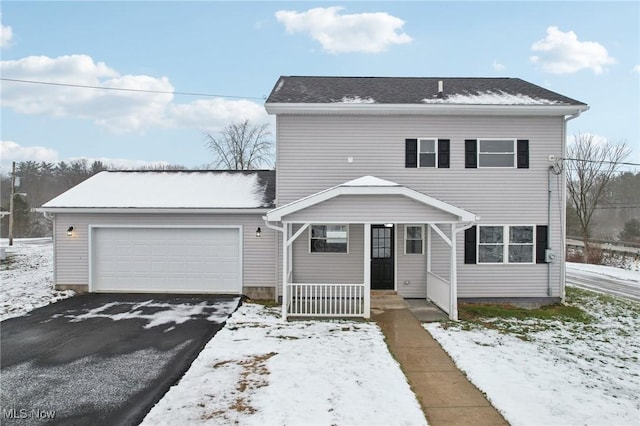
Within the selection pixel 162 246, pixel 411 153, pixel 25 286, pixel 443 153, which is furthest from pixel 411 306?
pixel 25 286

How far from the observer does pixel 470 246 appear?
10.6m

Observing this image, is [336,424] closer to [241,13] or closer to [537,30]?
[241,13]

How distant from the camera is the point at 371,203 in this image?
863cm

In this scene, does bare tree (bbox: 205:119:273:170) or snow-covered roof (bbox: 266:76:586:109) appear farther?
bare tree (bbox: 205:119:273:170)

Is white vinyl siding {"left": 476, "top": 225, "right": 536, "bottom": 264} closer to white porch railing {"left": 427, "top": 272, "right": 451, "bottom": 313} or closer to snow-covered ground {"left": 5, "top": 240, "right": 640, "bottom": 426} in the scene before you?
white porch railing {"left": 427, "top": 272, "right": 451, "bottom": 313}

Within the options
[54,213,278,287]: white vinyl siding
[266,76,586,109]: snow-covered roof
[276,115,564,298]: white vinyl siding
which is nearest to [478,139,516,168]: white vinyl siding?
[276,115,564,298]: white vinyl siding

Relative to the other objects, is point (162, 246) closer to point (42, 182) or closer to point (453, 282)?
point (453, 282)

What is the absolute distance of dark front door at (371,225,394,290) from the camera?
10.7 meters

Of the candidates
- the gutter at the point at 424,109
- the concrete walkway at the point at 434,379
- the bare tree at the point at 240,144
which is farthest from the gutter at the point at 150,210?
the bare tree at the point at 240,144

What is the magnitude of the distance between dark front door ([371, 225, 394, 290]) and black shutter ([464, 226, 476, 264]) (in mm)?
2157

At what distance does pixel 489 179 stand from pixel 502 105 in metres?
2.09

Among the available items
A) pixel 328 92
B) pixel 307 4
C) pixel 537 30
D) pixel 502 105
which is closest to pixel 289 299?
pixel 328 92

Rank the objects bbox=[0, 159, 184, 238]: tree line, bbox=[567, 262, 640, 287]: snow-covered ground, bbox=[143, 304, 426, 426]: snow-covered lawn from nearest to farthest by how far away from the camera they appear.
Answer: bbox=[143, 304, 426, 426]: snow-covered lawn < bbox=[567, 262, 640, 287]: snow-covered ground < bbox=[0, 159, 184, 238]: tree line

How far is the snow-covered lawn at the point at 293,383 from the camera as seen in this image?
4473 millimetres
